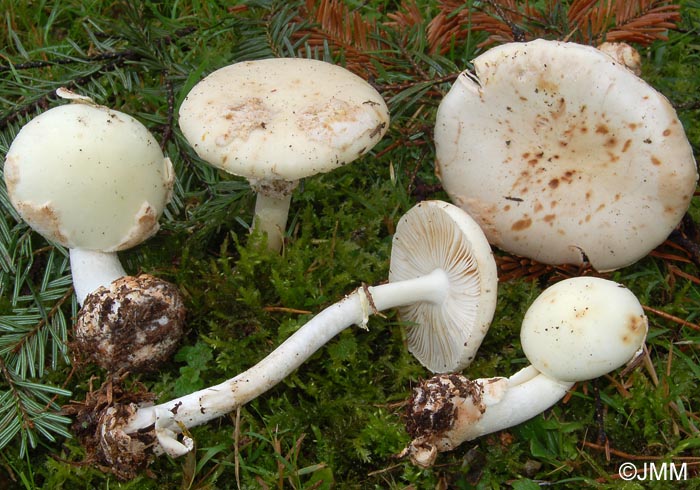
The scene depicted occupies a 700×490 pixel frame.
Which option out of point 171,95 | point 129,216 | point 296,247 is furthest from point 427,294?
point 171,95

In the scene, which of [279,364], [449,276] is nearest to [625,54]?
[449,276]

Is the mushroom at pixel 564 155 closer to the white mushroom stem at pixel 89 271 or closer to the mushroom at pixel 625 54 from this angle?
the mushroom at pixel 625 54

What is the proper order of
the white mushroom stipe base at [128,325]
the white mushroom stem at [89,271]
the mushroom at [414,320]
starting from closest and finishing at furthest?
1. the mushroom at [414,320]
2. the white mushroom stipe base at [128,325]
3. the white mushroom stem at [89,271]

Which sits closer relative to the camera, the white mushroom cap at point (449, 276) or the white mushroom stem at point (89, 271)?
the white mushroom cap at point (449, 276)

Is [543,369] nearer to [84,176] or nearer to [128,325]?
[128,325]

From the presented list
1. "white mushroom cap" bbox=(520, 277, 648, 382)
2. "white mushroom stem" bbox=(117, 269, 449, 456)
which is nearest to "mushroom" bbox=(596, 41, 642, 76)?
"white mushroom cap" bbox=(520, 277, 648, 382)

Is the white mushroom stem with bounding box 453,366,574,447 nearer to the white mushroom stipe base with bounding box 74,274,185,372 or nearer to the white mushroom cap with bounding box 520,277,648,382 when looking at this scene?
the white mushroom cap with bounding box 520,277,648,382

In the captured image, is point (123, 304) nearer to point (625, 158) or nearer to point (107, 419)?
point (107, 419)

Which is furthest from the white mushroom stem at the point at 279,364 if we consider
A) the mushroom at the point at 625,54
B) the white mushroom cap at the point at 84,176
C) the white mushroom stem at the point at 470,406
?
the mushroom at the point at 625,54
